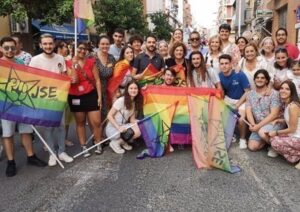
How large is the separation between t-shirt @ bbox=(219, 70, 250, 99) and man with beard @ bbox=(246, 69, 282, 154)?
1.26 ft

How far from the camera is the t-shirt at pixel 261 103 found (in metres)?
6.07

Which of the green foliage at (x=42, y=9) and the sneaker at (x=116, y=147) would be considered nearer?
the sneaker at (x=116, y=147)

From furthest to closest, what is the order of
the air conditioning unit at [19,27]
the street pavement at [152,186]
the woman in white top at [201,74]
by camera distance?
the air conditioning unit at [19,27]
the woman in white top at [201,74]
the street pavement at [152,186]

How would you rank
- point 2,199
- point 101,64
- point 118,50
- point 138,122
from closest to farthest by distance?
point 2,199 < point 138,122 < point 101,64 < point 118,50

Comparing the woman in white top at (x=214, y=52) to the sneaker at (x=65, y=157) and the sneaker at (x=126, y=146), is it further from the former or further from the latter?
the sneaker at (x=65, y=157)

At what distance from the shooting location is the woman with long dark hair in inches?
246

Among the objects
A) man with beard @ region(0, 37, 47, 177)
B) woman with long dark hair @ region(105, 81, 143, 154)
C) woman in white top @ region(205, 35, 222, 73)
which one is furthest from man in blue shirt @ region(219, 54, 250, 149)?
man with beard @ region(0, 37, 47, 177)

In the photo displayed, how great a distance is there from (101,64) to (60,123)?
4.21ft

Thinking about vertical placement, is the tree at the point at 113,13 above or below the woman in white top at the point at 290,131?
above

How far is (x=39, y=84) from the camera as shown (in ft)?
17.6

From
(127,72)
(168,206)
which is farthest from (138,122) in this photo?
(168,206)

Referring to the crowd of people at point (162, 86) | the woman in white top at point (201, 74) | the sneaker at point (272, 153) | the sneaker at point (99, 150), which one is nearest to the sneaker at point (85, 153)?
the crowd of people at point (162, 86)

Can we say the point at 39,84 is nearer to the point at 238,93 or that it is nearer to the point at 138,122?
the point at 138,122

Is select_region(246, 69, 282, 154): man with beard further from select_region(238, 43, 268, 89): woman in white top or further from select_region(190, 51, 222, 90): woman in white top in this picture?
select_region(190, 51, 222, 90): woman in white top
